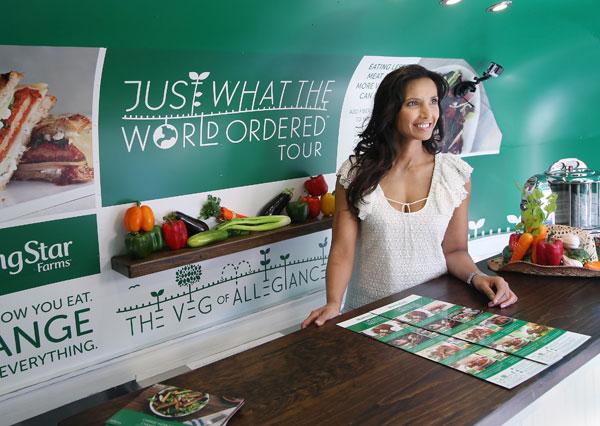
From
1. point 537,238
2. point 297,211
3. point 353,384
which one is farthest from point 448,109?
point 353,384

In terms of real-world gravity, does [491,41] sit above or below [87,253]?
above

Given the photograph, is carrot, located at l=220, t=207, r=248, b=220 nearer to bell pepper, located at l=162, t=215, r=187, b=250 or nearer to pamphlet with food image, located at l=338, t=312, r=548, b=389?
bell pepper, located at l=162, t=215, r=187, b=250

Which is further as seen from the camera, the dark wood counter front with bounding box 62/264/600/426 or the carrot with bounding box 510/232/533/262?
the carrot with bounding box 510/232/533/262

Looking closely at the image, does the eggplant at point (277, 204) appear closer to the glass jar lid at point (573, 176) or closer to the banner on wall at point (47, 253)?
the banner on wall at point (47, 253)

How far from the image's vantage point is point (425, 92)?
2.36 meters

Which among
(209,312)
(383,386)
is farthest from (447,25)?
(383,386)

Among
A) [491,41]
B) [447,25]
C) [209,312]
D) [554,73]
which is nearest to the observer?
[209,312]

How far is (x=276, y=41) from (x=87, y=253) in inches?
58.3

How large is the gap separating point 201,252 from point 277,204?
28.4 inches

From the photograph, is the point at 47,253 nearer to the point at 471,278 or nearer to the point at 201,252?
the point at 201,252

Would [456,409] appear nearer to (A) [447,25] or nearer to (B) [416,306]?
(B) [416,306]

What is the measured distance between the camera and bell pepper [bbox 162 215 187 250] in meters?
2.93

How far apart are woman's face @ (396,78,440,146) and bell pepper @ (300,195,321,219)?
1.33m

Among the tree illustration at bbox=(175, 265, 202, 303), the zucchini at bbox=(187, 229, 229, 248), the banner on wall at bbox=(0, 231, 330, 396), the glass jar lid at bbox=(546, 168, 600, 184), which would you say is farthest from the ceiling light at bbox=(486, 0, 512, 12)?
the tree illustration at bbox=(175, 265, 202, 303)
